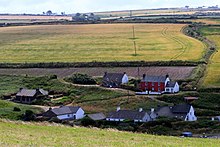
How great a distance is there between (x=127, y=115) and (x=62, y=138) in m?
30.6

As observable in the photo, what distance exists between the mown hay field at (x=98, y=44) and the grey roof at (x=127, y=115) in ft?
106

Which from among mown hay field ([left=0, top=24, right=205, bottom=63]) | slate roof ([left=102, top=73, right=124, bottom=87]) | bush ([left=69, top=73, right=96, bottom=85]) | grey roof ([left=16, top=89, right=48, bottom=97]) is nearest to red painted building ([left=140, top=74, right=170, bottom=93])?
slate roof ([left=102, top=73, right=124, bottom=87])

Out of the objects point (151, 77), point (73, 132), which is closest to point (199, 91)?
point (151, 77)

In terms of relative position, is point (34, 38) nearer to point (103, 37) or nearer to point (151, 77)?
point (103, 37)

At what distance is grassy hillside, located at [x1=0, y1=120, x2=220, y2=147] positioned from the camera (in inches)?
726

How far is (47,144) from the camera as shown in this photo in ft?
58.5

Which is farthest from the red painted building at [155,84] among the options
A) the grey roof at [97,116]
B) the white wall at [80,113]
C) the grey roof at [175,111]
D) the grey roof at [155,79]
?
the grey roof at [97,116]

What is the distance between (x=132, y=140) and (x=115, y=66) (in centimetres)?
5894

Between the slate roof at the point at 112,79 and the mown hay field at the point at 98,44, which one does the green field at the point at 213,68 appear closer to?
the mown hay field at the point at 98,44

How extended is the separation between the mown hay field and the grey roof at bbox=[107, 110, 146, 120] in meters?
32.4

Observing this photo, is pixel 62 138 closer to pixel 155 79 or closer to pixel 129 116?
pixel 129 116

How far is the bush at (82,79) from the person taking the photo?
69.8 metres

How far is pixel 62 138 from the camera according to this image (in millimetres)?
19984

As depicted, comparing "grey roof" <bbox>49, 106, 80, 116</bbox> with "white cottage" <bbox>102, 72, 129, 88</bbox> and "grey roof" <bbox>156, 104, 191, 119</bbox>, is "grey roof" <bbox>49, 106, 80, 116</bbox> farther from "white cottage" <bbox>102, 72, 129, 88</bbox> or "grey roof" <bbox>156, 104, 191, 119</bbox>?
"white cottage" <bbox>102, 72, 129, 88</bbox>
